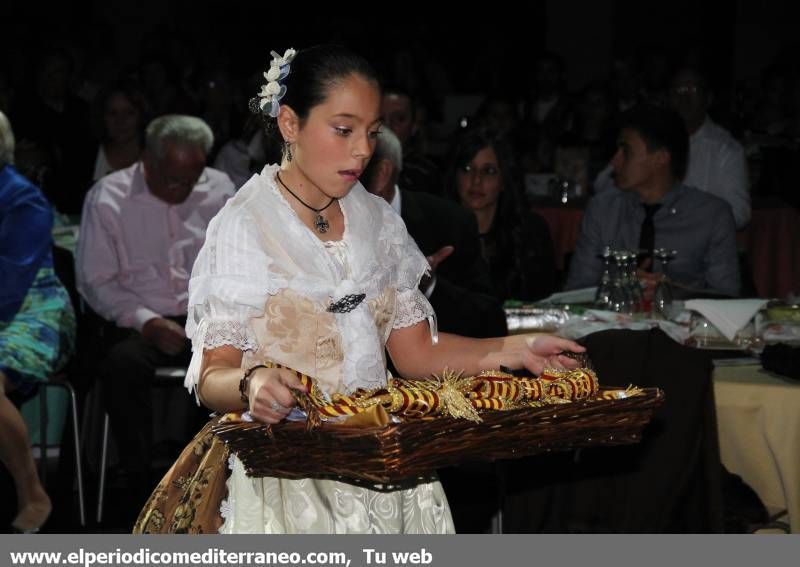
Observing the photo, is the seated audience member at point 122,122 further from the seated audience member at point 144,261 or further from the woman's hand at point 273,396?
the woman's hand at point 273,396

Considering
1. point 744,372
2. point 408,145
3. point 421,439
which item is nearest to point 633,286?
point 744,372

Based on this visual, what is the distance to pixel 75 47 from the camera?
32.4 ft

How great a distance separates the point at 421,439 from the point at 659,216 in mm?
3562

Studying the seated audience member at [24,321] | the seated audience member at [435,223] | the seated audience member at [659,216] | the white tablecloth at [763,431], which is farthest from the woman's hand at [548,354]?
the seated audience member at [659,216]

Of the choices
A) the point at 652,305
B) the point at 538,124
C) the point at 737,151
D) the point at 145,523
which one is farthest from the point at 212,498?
the point at 538,124

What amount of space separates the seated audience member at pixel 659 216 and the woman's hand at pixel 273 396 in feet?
11.0

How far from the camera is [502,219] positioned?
5621 millimetres

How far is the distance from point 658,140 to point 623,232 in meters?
0.41

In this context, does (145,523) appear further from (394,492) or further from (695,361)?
(695,361)

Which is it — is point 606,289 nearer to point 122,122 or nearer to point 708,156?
point 708,156

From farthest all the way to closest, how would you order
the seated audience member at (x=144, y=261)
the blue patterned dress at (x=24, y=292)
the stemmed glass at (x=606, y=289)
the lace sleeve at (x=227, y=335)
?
the seated audience member at (x=144, y=261)
the blue patterned dress at (x=24, y=292)
the stemmed glass at (x=606, y=289)
the lace sleeve at (x=227, y=335)

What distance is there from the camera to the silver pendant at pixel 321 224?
2580 millimetres

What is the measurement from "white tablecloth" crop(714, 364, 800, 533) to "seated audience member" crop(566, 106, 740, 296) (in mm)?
1384

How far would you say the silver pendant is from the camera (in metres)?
2.58
